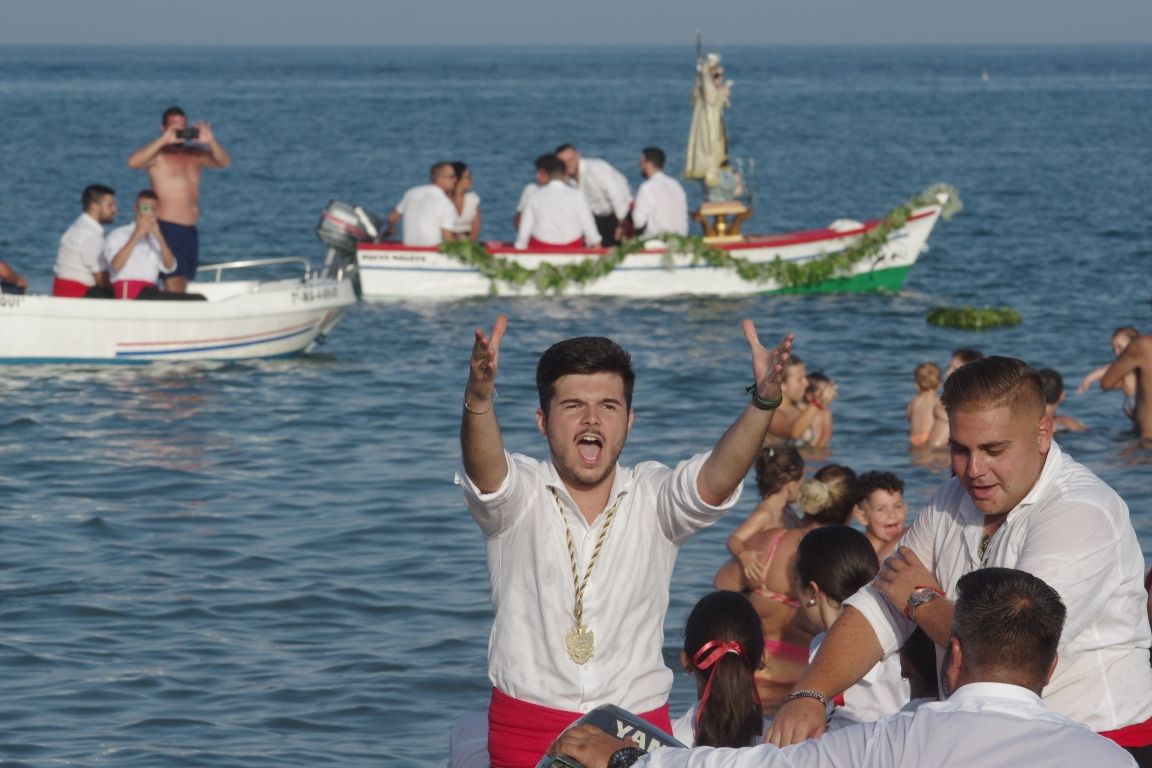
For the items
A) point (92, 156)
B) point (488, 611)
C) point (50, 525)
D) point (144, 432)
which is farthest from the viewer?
point (92, 156)

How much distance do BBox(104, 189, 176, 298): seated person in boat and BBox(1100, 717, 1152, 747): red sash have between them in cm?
1305

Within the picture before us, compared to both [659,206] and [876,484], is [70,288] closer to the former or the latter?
[659,206]

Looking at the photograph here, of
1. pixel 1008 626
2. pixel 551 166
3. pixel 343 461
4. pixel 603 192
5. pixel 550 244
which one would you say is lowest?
pixel 343 461

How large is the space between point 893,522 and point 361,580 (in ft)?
13.0

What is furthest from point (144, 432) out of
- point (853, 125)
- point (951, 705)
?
point (853, 125)

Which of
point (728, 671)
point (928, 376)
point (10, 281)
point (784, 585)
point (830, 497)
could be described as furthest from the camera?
point (10, 281)

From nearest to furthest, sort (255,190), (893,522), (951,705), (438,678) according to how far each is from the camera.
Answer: (951,705) → (893,522) → (438,678) → (255,190)

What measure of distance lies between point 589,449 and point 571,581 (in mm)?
365

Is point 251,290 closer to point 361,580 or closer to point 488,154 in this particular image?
point 361,580

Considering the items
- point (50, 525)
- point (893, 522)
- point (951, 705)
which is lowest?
point (50, 525)

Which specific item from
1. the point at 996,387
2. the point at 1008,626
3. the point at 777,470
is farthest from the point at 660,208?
the point at 1008,626

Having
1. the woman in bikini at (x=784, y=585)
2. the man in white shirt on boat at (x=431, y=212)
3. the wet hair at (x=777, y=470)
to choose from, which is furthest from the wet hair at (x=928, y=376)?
the man in white shirt on boat at (x=431, y=212)

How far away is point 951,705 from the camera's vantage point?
3652 millimetres

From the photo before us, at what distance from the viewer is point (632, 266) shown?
2256 cm
